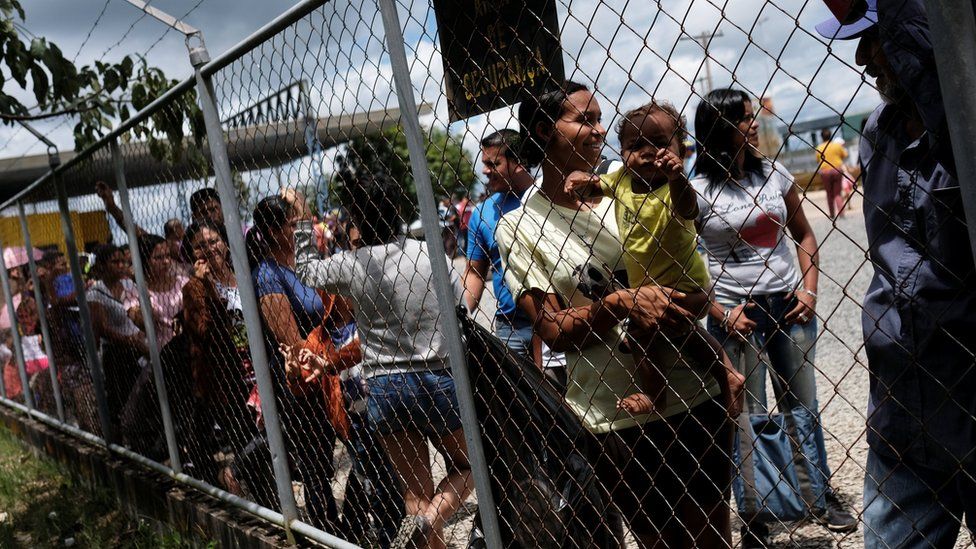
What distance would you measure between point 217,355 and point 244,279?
925mm

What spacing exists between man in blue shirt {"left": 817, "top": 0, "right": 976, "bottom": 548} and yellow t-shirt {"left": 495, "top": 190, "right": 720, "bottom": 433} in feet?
1.85

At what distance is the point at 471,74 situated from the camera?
7.55 ft

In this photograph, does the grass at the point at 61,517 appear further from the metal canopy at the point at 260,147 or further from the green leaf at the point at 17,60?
the green leaf at the point at 17,60

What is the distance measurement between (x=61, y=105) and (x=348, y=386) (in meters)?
2.88

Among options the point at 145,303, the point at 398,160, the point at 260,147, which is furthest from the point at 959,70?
the point at 145,303

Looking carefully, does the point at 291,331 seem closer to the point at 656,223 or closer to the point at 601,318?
the point at 601,318

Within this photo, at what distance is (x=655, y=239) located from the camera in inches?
85.0

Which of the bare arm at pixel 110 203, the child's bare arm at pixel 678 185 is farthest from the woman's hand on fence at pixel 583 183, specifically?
the bare arm at pixel 110 203

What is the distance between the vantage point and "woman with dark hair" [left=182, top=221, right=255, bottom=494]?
411 cm

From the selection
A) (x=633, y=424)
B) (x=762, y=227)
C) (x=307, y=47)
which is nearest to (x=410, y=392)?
(x=633, y=424)

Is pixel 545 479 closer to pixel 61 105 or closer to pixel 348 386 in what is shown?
pixel 348 386

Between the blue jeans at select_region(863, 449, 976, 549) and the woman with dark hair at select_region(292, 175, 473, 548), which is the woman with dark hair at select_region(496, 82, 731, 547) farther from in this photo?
the woman with dark hair at select_region(292, 175, 473, 548)

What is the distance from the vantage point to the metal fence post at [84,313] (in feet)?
18.5

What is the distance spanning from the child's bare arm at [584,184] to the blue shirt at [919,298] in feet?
1.99
